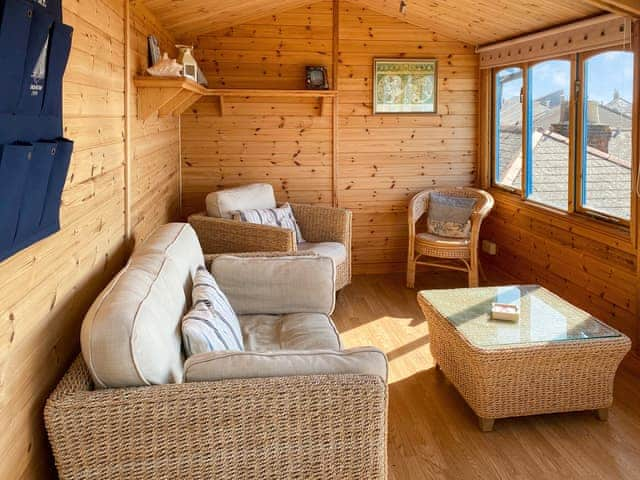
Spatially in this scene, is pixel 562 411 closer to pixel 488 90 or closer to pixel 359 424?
pixel 359 424

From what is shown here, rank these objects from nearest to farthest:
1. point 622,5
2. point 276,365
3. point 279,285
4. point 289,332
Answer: point 276,365, point 289,332, point 279,285, point 622,5

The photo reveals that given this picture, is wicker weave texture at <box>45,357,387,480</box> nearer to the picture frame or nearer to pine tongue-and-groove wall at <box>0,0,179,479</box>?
pine tongue-and-groove wall at <box>0,0,179,479</box>

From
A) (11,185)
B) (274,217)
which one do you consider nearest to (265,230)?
(274,217)

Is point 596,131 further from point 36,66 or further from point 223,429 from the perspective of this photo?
point 36,66

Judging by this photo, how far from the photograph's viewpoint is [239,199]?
4.92 m

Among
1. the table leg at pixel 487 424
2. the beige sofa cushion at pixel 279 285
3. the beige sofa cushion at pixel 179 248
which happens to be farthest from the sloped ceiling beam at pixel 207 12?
the table leg at pixel 487 424

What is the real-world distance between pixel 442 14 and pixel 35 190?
411 cm

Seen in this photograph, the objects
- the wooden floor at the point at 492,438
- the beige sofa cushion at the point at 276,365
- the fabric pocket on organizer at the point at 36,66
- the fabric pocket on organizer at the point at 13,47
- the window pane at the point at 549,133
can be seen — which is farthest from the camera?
the window pane at the point at 549,133

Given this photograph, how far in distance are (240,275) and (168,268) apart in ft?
2.24

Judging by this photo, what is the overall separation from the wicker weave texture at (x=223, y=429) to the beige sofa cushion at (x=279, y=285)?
52.8 inches

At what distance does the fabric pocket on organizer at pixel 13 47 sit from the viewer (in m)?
1.41

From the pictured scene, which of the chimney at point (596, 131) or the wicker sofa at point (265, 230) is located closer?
the chimney at point (596, 131)

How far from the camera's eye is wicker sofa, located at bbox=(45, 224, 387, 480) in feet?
5.69

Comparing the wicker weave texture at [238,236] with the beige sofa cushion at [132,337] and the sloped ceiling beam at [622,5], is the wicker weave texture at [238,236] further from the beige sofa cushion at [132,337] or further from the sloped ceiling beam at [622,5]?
the sloped ceiling beam at [622,5]
